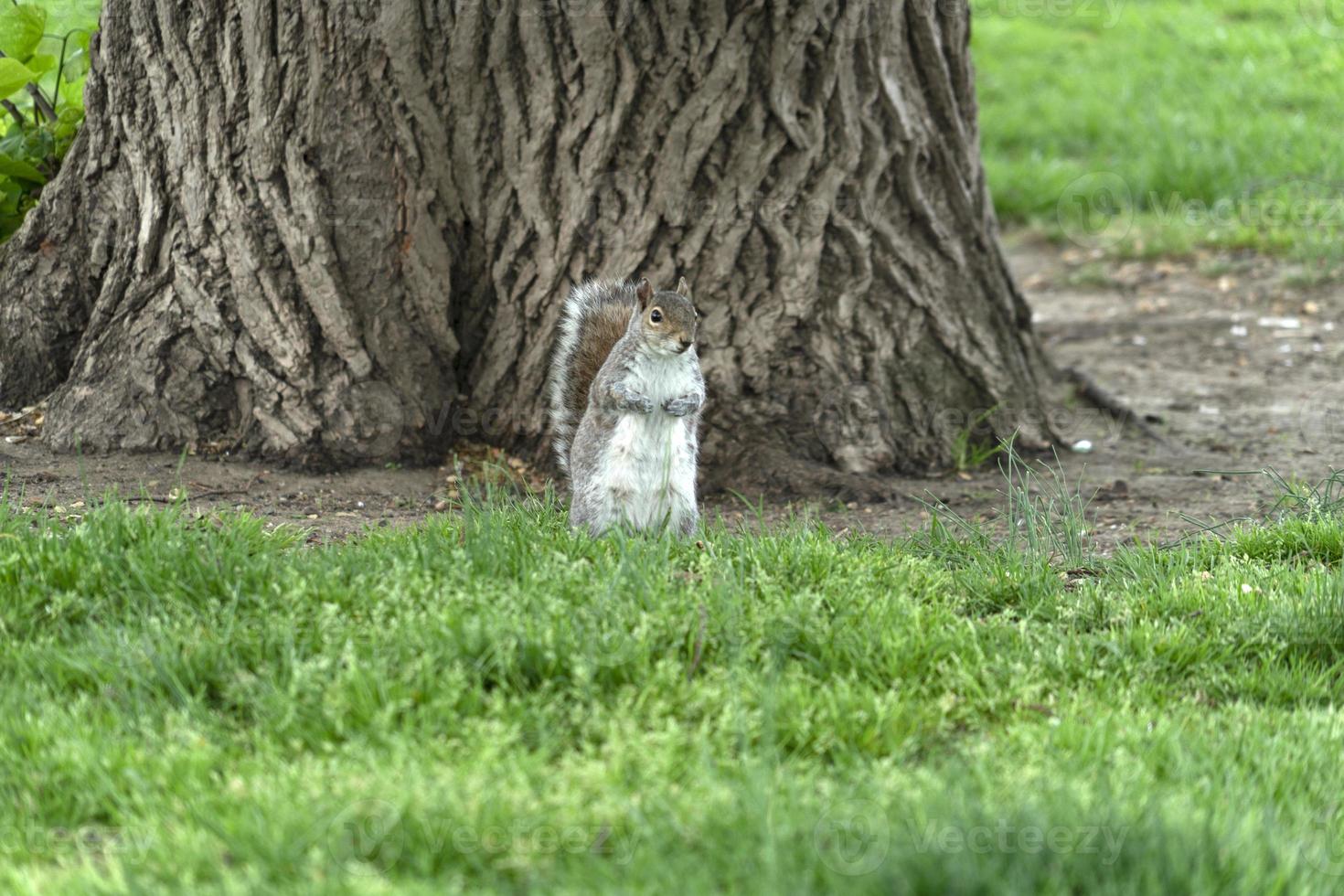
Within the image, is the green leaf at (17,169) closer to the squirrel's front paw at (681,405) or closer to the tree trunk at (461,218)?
the tree trunk at (461,218)

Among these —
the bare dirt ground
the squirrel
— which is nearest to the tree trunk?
the bare dirt ground

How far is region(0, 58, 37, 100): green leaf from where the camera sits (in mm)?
4160

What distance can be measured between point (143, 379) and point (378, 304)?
30.3 inches

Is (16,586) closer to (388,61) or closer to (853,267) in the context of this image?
(388,61)

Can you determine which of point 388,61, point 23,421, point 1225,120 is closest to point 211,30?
point 388,61

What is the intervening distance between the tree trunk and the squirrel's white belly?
0.82 meters

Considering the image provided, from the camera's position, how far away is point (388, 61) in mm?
4176

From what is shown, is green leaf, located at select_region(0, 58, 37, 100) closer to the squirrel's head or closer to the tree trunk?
the tree trunk

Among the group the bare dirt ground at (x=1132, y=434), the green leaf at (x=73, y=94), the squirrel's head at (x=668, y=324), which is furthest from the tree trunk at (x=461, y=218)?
the squirrel's head at (x=668, y=324)

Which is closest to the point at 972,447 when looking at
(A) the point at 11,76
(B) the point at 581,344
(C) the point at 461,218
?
(B) the point at 581,344

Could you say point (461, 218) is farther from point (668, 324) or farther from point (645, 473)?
point (645, 473)

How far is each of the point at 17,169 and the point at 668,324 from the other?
2.53 metres

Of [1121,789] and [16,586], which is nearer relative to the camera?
[1121,789]

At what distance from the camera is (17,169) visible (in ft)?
15.3
